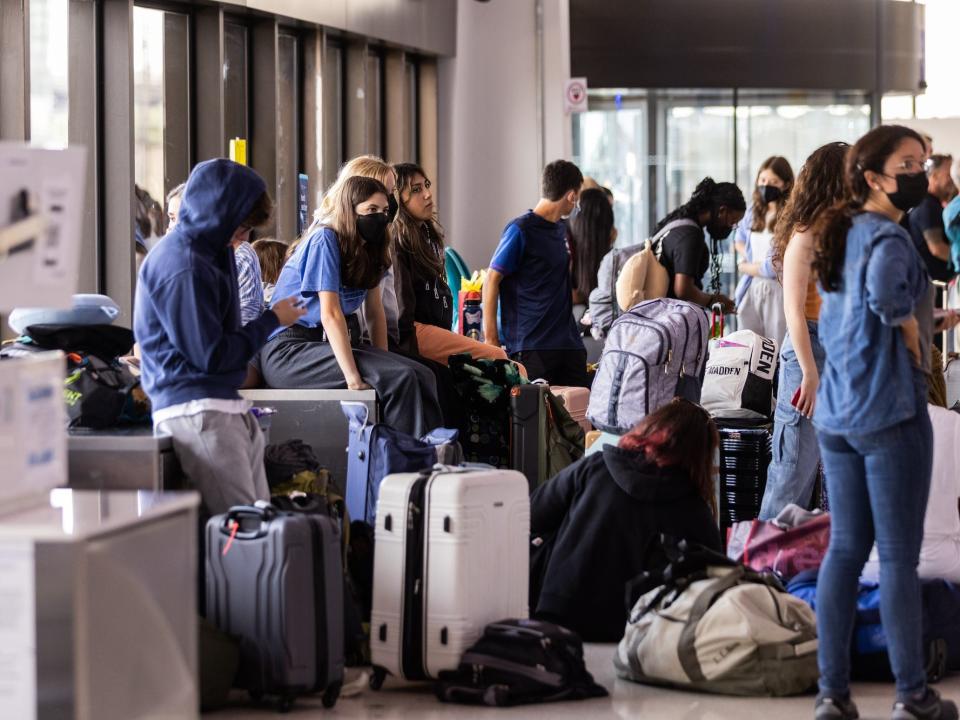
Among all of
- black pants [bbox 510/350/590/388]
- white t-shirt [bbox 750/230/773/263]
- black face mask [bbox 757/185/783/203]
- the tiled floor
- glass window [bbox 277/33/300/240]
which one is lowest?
the tiled floor

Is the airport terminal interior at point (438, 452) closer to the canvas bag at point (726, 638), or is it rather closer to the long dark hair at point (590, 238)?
the canvas bag at point (726, 638)

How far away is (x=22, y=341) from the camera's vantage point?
17.9ft

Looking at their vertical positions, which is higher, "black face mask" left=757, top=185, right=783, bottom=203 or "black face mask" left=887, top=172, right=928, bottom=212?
"black face mask" left=757, top=185, right=783, bottom=203

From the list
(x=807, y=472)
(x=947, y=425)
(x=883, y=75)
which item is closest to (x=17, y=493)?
(x=947, y=425)

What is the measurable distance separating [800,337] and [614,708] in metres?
1.68

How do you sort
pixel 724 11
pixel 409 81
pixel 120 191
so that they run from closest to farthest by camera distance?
1. pixel 120 191
2. pixel 409 81
3. pixel 724 11

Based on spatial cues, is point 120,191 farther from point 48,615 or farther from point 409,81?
point 48,615

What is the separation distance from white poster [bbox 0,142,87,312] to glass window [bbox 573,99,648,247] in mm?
15224

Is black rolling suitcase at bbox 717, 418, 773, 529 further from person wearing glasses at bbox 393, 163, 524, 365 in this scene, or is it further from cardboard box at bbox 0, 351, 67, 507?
cardboard box at bbox 0, 351, 67, 507

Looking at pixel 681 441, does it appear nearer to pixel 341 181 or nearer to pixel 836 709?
pixel 836 709

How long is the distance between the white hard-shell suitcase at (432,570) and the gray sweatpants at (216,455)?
42 centimetres

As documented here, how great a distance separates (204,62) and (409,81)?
381cm

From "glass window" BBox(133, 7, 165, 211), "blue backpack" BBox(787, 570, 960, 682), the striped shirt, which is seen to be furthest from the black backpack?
"glass window" BBox(133, 7, 165, 211)

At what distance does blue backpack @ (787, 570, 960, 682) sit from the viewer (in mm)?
4711
